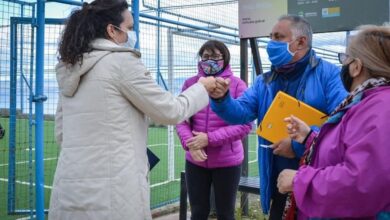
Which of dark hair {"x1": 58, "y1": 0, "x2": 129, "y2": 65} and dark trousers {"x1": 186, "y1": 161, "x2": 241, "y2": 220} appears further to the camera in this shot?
dark trousers {"x1": 186, "y1": 161, "x2": 241, "y2": 220}

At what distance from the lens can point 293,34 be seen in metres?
2.75

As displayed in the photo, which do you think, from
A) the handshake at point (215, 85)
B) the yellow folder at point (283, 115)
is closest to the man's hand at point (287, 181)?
the yellow folder at point (283, 115)

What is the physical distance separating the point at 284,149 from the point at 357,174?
88 centimetres

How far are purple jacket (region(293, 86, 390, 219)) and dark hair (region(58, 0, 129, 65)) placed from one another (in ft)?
4.03

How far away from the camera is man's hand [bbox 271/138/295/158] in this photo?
8.36ft

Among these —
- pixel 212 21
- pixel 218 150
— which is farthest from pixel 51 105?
pixel 212 21

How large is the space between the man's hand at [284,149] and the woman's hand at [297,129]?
17 centimetres

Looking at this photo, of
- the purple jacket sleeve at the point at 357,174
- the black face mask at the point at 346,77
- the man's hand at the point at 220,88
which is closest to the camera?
the purple jacket sleeve at the point at 357,174

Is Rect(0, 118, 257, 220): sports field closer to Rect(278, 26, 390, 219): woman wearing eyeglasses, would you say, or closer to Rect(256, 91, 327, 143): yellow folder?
Rect(256, 91, 327, 143): yellow folder

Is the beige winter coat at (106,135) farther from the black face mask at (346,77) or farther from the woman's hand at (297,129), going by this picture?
the black face mask at (346,77)

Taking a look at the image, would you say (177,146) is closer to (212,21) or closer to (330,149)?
(212,21)

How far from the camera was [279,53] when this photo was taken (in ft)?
8.93

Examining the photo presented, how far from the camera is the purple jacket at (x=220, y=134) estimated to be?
3.69 meters

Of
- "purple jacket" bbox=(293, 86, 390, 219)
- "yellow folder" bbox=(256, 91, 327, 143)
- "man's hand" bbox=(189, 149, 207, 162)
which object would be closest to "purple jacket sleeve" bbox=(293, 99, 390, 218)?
"purple jacket" bbox=(293, 86, 390, 219)
